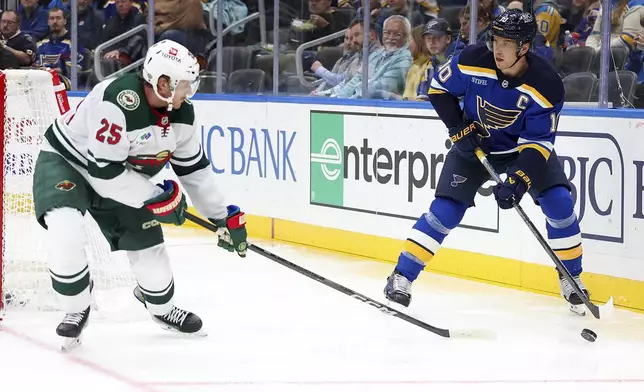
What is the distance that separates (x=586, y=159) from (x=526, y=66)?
27.1 inches

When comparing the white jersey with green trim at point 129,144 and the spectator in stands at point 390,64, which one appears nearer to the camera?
the white jersey with green trim at point 129,144

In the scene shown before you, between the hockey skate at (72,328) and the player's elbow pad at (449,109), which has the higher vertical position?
the player's elbow pad at (449,109)

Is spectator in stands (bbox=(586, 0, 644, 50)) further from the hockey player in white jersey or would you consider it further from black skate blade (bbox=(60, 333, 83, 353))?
black skate blade (bbox=(60, 333, 83, 353))

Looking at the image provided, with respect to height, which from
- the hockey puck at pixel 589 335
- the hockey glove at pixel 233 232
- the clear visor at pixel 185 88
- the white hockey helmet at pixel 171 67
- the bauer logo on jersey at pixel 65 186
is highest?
the white hockey helmet at pixel 171 67

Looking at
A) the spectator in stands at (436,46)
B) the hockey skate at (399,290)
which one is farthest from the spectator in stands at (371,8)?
the hockey skate at (399,290)

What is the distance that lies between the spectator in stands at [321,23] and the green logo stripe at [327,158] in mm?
472

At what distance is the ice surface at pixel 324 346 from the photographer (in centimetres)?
366

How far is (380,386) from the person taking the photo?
360 centimetres

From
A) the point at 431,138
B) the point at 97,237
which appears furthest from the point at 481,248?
the point at 97,237

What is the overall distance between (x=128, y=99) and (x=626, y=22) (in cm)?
231

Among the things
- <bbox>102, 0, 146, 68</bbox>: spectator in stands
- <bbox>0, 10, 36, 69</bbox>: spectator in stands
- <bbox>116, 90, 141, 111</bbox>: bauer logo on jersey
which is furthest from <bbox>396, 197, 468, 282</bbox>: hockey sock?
<bbox>0, 10, 36, 69</bbox>: spectator in stands

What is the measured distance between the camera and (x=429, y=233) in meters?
4.77

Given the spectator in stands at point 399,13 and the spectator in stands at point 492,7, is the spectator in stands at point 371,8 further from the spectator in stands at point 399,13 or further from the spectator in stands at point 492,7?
the spectator in stands at point 492,7

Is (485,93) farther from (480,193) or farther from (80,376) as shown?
(80,376)
